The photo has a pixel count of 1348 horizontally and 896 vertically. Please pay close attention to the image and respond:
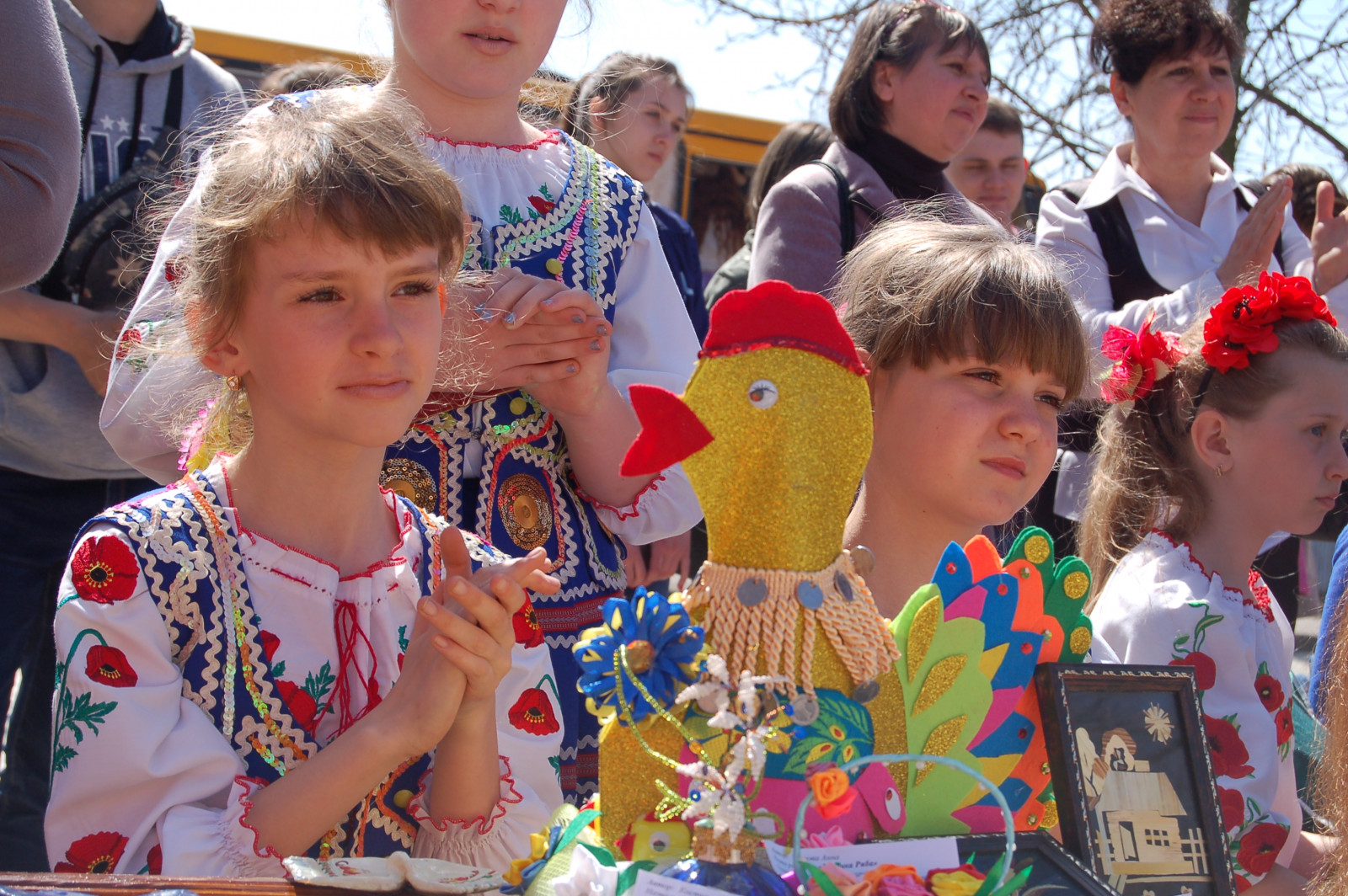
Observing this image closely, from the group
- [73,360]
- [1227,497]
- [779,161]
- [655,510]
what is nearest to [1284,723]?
[1227,497]

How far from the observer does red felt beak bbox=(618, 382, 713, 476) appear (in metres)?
1.04

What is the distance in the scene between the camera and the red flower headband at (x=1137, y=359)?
240 cm

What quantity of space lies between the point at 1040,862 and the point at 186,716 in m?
0.94

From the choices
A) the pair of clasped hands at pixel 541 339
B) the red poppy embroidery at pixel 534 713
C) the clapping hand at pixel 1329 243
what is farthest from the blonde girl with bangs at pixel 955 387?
the clapping hand at pixel 1329 243

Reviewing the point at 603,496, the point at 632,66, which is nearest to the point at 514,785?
the point at 603,496

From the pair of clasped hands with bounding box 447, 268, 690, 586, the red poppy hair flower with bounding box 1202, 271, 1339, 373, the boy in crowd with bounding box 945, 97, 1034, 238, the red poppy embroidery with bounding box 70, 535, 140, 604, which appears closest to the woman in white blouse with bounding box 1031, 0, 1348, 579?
the red poppy hair flower with bounding box 1202, 271, 1339, 373

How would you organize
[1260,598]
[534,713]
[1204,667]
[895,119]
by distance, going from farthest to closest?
[895,119], [1260,598], [1204,667], [534,713]

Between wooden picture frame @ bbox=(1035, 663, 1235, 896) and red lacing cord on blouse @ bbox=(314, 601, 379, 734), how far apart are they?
82 centimetres

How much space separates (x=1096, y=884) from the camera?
1022 millimetres

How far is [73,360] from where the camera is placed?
250 cm

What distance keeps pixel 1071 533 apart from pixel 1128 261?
0.72m

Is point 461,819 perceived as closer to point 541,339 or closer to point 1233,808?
point 541,339

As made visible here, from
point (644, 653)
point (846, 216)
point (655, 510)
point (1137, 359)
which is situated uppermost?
point (846, 216)

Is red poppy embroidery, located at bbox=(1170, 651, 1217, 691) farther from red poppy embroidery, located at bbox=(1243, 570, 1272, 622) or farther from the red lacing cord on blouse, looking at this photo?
the red lacing cord on blouse
